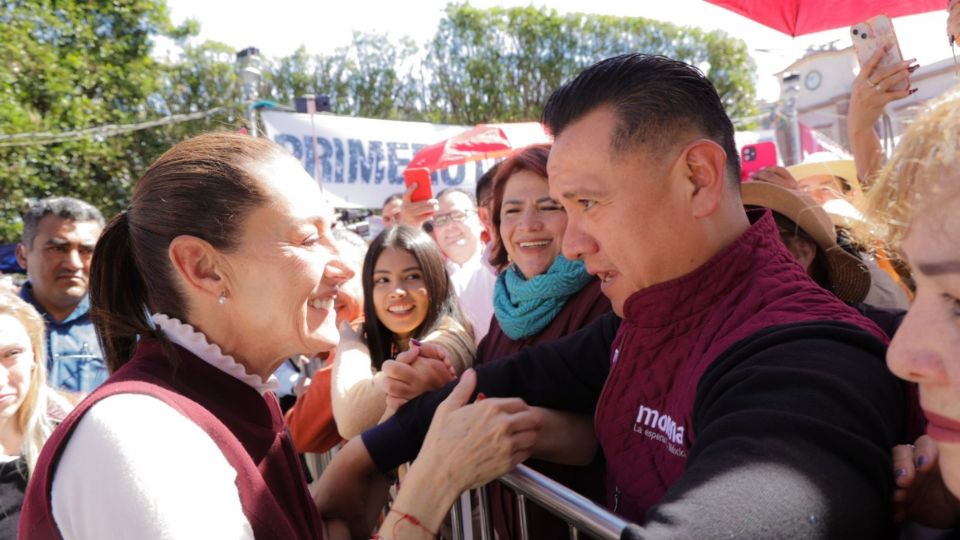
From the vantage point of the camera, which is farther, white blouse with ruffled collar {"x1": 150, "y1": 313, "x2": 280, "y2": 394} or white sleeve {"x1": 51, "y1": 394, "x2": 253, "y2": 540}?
white blouse with ruffled collar {"x1": 150, "y1": 313, "x2": 280, "y2": 394}

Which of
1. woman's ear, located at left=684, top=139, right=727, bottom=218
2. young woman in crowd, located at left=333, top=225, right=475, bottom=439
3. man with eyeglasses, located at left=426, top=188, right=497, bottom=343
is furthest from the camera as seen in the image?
man with eyeglasses, located at left=426, top=188, right=497, bottom=343

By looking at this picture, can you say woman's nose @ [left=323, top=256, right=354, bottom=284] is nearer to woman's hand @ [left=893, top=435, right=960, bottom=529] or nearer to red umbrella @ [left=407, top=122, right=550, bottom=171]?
woman's hand @ [left=893, top=435, right=960, bottom=529]

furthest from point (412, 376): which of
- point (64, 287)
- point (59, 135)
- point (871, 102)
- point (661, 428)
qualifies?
point (59, 135)

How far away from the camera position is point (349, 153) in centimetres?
992

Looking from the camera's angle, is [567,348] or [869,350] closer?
[869,350]

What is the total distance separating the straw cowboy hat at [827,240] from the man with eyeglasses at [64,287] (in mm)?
3968

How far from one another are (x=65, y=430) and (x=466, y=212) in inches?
169

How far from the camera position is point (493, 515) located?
2279 millimetres

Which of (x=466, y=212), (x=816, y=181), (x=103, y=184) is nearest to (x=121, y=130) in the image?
(x=103, y=184)

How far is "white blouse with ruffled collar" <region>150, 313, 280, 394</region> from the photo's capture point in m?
1.69

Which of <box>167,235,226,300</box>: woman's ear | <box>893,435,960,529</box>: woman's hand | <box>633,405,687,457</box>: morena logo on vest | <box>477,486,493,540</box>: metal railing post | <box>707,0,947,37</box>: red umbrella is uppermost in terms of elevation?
<box>707,0,947,37</box>: red umbrella

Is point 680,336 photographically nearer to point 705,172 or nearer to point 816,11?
point 705,172

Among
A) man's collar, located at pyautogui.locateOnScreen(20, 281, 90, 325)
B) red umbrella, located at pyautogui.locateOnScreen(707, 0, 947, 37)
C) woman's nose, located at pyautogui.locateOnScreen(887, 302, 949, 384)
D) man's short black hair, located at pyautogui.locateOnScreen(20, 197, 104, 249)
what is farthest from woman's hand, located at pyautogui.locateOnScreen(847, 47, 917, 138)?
man's short black hair, located at pyautogui.locateOnScreen(20, 197, 104, 249)

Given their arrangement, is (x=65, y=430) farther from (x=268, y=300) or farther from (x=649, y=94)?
(x=649, y=94)
